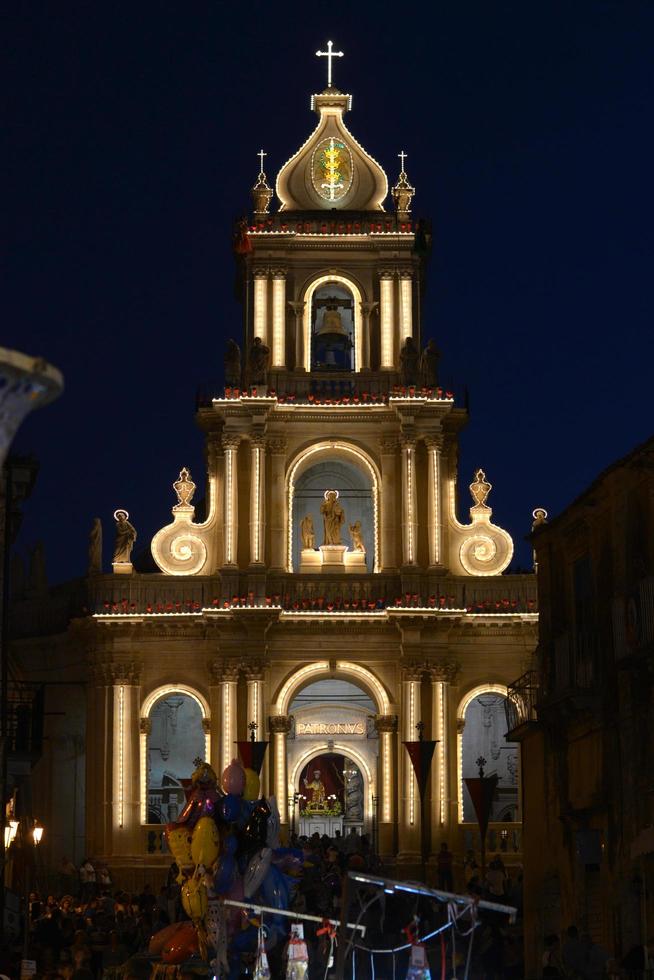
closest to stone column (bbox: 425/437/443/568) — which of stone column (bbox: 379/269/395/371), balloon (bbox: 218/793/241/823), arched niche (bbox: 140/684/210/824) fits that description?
stone column (bbox: 379/269/395/371)

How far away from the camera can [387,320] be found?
186ft

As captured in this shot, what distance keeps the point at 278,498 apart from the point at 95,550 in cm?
586

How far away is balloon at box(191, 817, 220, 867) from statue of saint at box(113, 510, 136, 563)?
3326cm

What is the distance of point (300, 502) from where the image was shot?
58.0 m

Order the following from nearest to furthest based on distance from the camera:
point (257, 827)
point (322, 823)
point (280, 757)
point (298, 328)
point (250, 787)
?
point (257, 827) → point (250, 787) → point (280, 757) → point (298, 328) → point (322, 823)

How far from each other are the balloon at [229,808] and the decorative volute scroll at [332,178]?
125 feet

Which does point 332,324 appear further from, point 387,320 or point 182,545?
point 182,545

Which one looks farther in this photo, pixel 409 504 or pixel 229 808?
pixel 409 504

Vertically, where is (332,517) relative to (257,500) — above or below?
below

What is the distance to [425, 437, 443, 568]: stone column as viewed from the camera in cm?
5466

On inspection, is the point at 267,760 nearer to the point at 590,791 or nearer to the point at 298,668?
the point at 298,668

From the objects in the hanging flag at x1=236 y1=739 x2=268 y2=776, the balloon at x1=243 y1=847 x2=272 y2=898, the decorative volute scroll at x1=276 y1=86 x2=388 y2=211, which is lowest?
the balloon at x1=243 y1=847 x2=272 y2=898

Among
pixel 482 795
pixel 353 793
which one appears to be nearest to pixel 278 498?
pixel 353 793

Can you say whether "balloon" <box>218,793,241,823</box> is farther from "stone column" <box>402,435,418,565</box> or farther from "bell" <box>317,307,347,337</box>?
"bell" <box>317,307,347,337</box>
